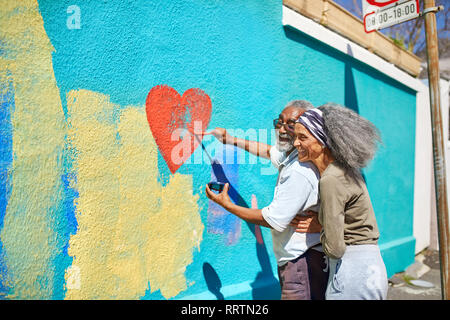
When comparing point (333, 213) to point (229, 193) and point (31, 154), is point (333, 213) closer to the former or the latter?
point (229, 193)

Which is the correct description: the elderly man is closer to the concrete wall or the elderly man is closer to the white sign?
the concrete wall

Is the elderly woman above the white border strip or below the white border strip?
below

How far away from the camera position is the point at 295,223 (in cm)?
213

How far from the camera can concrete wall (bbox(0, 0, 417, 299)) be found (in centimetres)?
188

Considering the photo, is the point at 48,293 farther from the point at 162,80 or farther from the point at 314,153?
the point at 314,153

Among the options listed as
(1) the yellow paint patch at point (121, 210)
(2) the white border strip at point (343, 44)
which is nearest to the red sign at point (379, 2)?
(2) the white border strip at point (343, 44)

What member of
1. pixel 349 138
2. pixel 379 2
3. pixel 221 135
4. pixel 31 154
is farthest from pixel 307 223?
pixel 379 2

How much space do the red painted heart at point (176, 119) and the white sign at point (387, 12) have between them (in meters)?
2.20

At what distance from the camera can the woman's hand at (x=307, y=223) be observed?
83.0 inches

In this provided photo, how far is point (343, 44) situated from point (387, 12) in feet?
2.09

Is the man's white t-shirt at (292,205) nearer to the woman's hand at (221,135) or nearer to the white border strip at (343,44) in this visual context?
the woman's hand at (221,135)

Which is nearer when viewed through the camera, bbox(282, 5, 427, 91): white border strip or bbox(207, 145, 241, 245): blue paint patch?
bbox(207, 145, 241, 245): blue paint patch

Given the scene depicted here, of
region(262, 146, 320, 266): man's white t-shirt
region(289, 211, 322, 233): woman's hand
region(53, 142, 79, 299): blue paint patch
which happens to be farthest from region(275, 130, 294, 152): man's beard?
region(53, 142, 79, 299): blue paint patch
